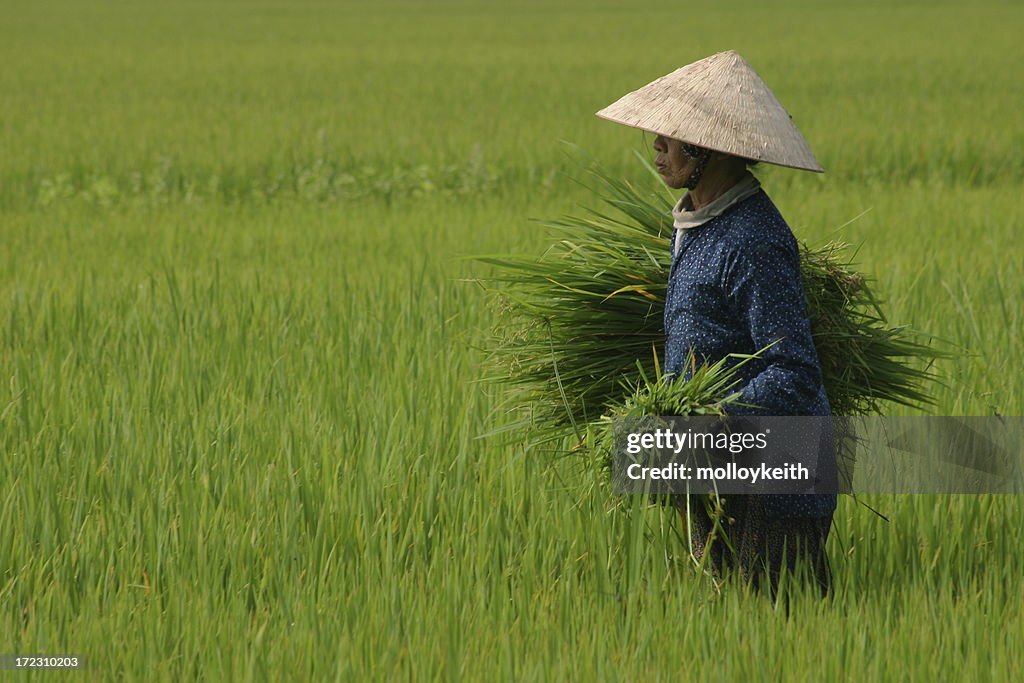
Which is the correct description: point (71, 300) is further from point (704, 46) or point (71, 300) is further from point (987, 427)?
point (704, 46)

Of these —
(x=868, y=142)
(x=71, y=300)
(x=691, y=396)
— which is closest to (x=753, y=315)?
(x=691, y=396)

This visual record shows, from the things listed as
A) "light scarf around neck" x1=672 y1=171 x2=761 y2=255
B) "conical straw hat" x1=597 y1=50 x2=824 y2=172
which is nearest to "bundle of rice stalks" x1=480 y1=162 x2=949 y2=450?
"light scarf around neck" x1=672 y1=171 x2=761 y2=255

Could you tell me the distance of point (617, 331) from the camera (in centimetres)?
223

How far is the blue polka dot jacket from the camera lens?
1.88m

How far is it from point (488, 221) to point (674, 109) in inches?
164

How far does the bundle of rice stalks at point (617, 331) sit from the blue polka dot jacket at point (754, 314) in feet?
0.60

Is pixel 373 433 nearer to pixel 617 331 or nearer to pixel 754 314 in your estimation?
pixel 617 331

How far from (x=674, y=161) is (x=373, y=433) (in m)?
1.09

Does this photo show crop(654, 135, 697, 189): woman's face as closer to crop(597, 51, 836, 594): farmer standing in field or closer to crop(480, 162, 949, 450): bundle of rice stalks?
crop(597, 51, 836, 594): farmer standing in field

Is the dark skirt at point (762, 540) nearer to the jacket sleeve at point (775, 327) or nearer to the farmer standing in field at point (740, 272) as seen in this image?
the farmer standing in field at point (740, 272)

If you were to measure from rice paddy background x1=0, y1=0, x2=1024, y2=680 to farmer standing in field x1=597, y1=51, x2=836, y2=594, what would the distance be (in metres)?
0.12

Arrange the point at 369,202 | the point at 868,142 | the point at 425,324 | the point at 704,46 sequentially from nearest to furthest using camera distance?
the point at 425,324 → the point at 369,202 → the point at 868,142 → the point at 704,46

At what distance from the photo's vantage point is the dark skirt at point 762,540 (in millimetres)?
1992

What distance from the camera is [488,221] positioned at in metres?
6.12
